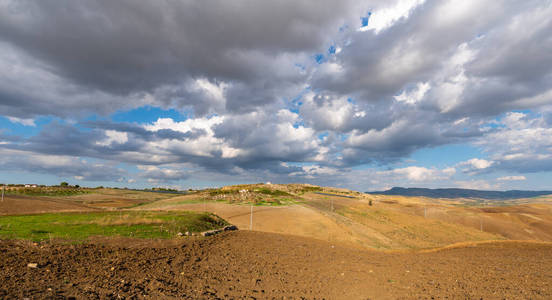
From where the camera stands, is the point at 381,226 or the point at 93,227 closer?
the point at 93,227

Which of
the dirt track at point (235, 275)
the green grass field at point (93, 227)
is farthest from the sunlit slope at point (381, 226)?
the dirt track at point (235, 275)

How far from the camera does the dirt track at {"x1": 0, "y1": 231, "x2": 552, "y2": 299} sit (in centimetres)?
1019

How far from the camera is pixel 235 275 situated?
13844 millimetres

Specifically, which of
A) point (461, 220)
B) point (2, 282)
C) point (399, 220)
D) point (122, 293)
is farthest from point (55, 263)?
point (461, 220)

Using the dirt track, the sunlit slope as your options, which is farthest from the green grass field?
the sunlit slope

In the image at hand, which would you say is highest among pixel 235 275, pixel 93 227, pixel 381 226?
pixel 93 227

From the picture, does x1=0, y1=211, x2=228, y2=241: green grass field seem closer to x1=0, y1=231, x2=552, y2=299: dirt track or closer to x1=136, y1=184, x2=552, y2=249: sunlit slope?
x1=0, y1=231, x2=552, y2=299: dirt track

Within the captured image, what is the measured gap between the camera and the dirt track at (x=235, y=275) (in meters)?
10.2

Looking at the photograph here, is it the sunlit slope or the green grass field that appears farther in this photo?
the sunlit slope

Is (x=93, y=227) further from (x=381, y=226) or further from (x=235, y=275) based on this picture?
(x=381, y=226)

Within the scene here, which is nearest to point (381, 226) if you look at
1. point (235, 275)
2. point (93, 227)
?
point (235, 275)

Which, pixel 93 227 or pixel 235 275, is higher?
pixel 93 227

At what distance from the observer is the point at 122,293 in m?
9.40

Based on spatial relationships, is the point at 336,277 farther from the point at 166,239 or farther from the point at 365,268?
the point at 166,239
